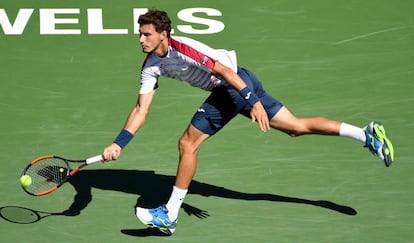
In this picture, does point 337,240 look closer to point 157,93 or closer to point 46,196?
point 46,196

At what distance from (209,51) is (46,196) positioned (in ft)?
7.52

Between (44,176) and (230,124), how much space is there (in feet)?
9.52

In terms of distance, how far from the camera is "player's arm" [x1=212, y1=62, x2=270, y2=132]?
9367 millimetres

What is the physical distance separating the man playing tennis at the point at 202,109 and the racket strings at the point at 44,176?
0.59 meters

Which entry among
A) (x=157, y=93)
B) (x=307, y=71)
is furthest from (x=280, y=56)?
(x=157, y=93)

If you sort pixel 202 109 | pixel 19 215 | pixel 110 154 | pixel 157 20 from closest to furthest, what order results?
1. pixel 110 154
2. pixel 157 20
3. pixel 202 109
4. pixel 19 215

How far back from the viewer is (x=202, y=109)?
9.89m

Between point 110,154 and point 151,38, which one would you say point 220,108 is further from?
point 110,154

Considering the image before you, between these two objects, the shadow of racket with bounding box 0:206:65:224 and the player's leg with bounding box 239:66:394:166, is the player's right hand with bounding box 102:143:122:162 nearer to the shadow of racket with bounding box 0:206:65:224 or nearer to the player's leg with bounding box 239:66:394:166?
the shadow of racket with bounding box 0:206:65:224

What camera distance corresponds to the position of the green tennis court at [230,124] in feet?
32.5

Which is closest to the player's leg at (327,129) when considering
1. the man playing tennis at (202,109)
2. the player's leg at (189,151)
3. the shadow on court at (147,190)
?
the man playing tennis at (202,109)

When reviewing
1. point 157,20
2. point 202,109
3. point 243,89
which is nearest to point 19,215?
point 202,109

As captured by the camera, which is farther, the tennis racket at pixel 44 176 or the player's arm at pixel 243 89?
the tennis racket at pixel 44 176

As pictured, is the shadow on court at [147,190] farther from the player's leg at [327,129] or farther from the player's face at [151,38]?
the player's face at [151,38]
